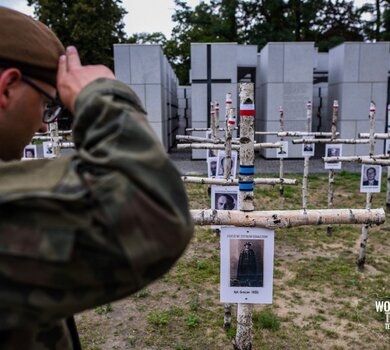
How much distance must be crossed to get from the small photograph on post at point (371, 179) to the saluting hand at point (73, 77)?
549cm

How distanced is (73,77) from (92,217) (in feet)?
1.04

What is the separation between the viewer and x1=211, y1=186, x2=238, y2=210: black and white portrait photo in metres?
4.47

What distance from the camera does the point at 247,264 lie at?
2.84 metres

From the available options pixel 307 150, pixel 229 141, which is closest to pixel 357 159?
pixel 307 150

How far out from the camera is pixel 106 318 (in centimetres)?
429

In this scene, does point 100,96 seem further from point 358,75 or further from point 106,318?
point 358,75

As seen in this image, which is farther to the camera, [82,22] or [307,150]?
[82,22]

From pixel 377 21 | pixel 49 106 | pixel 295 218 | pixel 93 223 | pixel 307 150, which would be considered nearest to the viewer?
pixel 93 223

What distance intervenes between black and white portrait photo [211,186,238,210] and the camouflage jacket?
12.4 feet

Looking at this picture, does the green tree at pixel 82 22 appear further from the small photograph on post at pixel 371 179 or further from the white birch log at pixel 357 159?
the small photograph on post at pixel 371 179

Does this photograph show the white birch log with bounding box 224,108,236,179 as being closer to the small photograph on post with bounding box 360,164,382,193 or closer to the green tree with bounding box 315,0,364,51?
the small photograph on post with bounding box 360,164,382,193

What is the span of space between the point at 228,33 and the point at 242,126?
77.5 ft

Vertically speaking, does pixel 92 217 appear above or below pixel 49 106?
below

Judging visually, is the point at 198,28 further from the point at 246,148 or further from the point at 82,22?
the point at 246,148
